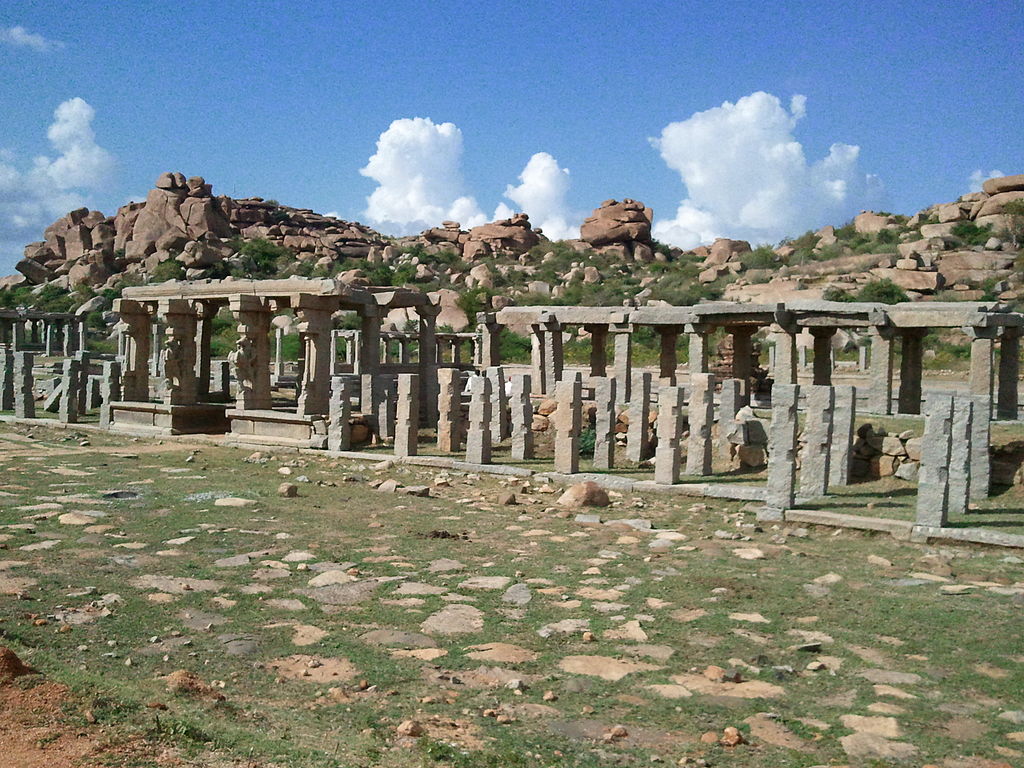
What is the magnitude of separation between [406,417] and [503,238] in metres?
57.3

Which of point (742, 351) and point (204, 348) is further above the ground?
point (742, 351)

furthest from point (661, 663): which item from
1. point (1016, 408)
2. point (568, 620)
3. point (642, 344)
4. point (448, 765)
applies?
point (642, 344)

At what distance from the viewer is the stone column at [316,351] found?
52.5 ft

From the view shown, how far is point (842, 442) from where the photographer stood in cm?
1187

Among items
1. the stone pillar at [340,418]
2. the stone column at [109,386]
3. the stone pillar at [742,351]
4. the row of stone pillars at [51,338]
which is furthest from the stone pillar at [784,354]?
the row of stone pillars at [51,338]

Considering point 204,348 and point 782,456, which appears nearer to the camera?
point 782,456

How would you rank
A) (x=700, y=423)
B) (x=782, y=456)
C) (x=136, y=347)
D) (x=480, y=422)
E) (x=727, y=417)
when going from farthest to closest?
(x=136, y=347)
(x=727, y=417)
(x=480, y=422)
(x=700, y=423)
(x=782, y=456)

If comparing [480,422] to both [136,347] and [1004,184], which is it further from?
[1004,184]

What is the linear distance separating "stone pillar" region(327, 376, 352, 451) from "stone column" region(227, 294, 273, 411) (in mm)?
2707

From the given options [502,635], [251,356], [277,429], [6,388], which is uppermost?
[251,356]

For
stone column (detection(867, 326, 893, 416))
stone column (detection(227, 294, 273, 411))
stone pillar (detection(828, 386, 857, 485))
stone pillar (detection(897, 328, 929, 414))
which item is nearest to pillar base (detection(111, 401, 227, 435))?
stone column (detection(227, 294, 273, 411))

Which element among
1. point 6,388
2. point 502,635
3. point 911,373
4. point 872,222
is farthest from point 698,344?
point 872,222

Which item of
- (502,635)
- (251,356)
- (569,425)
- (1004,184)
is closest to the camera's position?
(502,635)

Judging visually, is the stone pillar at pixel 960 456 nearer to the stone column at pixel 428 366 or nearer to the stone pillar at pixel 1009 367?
the stone pillar at pixel 1009 367
